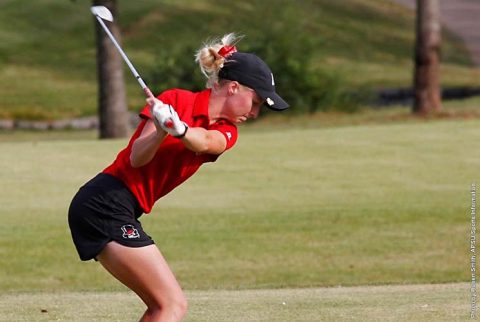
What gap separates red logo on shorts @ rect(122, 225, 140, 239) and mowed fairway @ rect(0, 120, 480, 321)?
3.57 meters

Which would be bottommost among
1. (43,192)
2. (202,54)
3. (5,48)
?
(5,48)

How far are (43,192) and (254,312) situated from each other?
9.23 m

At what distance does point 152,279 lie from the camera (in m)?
6.41

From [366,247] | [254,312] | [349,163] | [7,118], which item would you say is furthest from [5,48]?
[254,312]

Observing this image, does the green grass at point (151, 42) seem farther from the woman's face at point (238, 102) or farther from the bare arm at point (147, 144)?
the bare arm at point (147, 144)

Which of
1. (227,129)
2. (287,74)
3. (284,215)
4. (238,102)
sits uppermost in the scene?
(238,102)

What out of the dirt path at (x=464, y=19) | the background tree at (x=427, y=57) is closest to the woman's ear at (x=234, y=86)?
the background tree at (x=427, y=57)

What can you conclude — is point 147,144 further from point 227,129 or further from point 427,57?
point 427,57

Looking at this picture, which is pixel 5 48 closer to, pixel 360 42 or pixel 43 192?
pixel 360 42

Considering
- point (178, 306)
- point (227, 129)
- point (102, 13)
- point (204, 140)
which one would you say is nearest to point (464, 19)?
point (102, 13)

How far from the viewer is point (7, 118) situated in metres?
38.9

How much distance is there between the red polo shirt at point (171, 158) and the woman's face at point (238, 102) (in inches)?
2.0

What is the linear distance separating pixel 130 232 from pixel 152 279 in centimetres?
27

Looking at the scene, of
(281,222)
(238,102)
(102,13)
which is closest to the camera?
(238,102)
